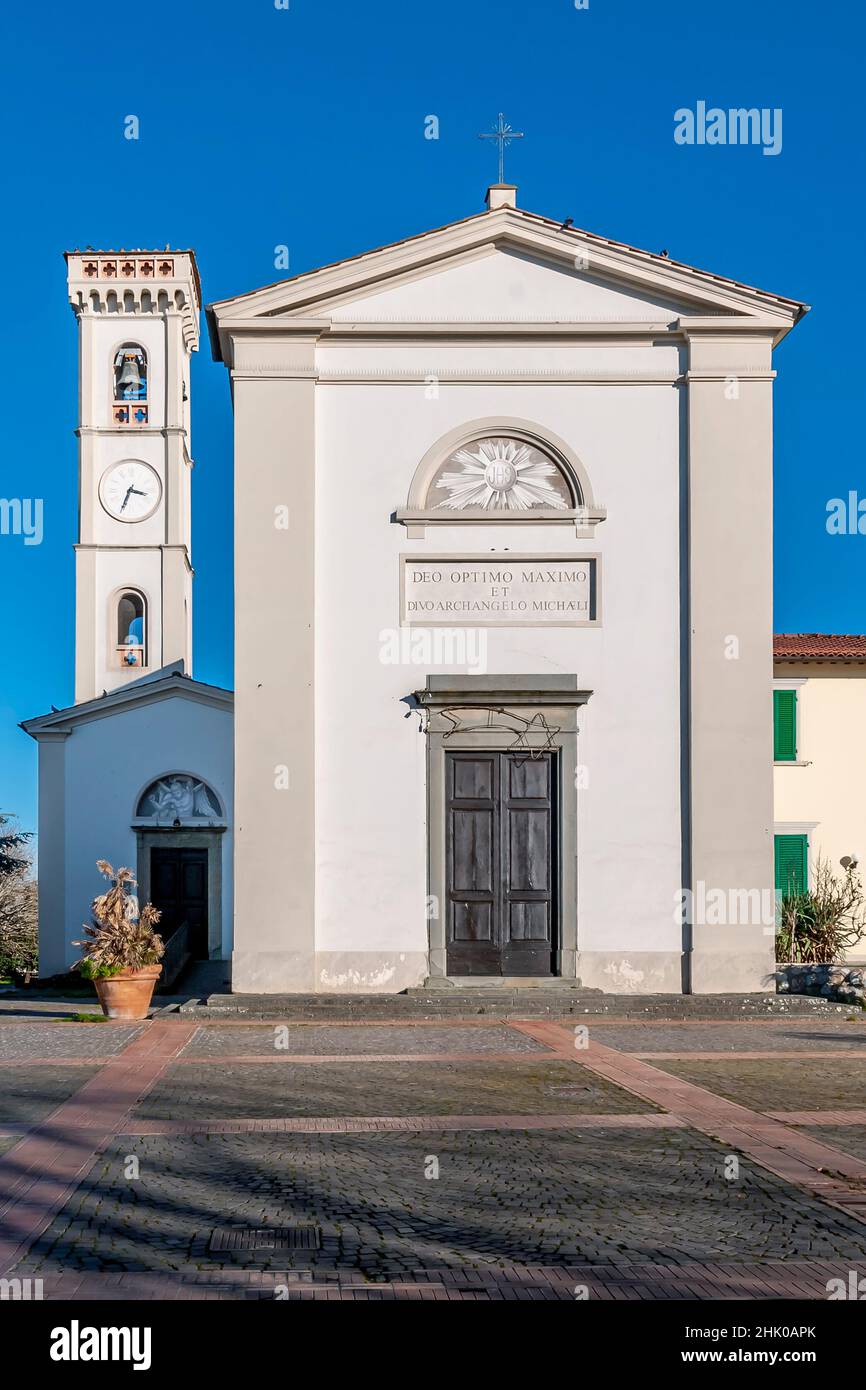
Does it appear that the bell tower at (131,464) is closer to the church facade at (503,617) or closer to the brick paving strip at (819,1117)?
the church facade at (503,617)

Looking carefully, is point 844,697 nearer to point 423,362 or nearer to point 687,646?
point 687,646

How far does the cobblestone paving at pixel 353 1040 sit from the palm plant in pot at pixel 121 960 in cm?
114

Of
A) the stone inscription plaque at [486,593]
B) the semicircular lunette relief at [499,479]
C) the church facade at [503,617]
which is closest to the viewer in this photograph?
the church facade at [503,617]

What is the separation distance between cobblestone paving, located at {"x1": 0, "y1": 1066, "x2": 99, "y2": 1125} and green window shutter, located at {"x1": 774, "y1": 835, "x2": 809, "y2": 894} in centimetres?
1360

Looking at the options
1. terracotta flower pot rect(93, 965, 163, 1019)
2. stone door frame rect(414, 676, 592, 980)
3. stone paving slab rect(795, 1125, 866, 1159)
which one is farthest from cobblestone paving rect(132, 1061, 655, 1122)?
stone door frame rect(414, 676, 592, 980)

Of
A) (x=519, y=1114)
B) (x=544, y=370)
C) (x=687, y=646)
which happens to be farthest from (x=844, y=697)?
(x=519, y=1114)

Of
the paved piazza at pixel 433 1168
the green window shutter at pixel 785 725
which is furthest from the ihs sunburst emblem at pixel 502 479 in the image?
the green window shutter at pixel 785 725

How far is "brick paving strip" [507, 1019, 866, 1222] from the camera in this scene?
23.0 feet

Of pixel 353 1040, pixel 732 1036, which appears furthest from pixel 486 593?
pixel 732 1036

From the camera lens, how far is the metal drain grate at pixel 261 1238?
229 inches

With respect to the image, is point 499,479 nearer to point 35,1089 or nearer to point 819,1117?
point 35,1089

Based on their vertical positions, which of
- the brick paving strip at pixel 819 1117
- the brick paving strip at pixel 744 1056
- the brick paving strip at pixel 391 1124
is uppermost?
the brick paving strip at pixel 391 1124

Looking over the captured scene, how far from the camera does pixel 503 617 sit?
1605 centimetres

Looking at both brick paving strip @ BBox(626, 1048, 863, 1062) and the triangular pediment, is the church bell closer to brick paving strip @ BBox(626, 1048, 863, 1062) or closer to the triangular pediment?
the triangular pediment
